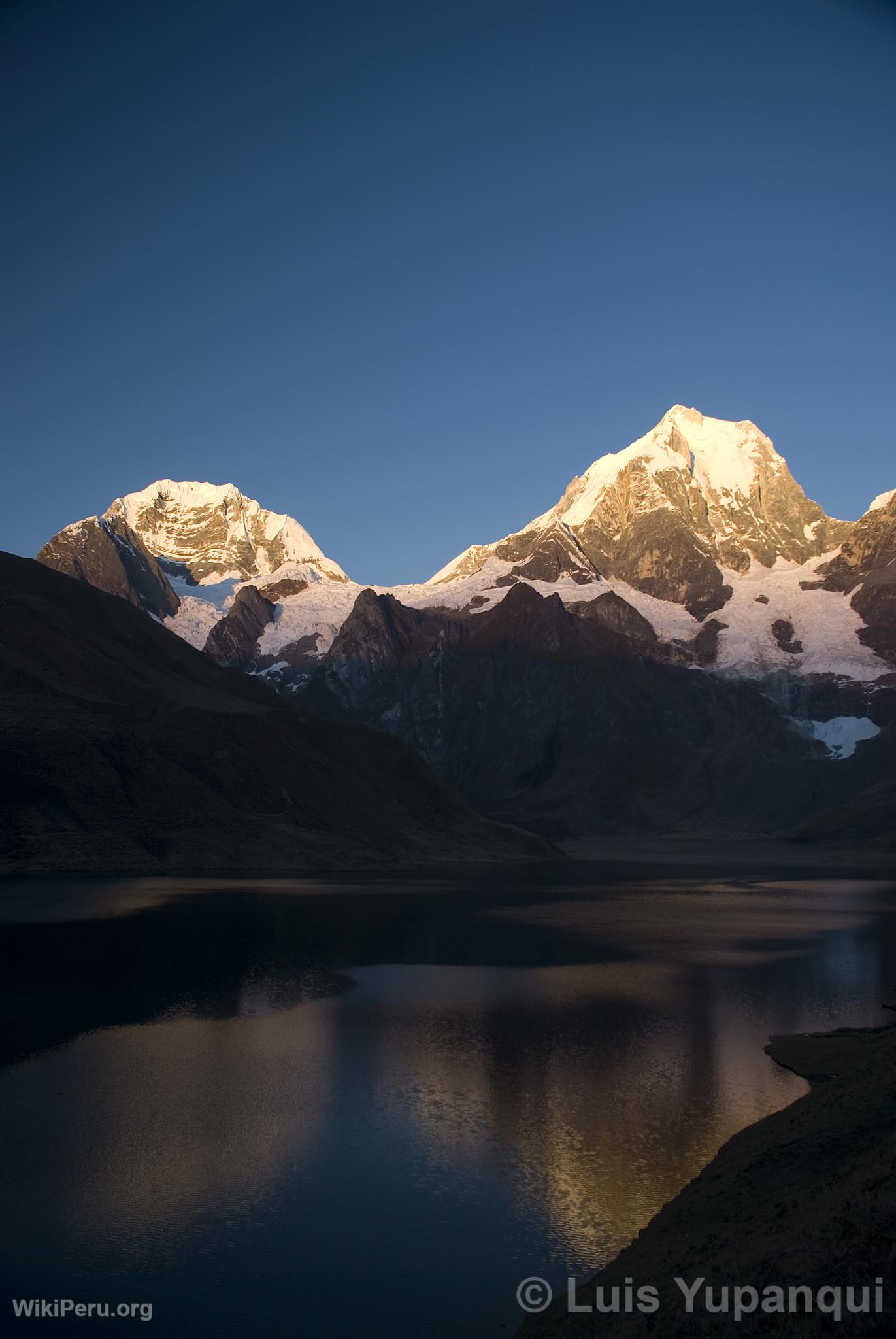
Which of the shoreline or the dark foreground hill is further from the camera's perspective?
the dark foreground hill

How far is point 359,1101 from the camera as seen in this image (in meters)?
45.2

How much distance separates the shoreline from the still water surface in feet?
7.69

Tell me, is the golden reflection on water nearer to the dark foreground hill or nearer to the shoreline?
the shoreline

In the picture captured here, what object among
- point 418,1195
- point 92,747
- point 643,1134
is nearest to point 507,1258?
point 418,1195

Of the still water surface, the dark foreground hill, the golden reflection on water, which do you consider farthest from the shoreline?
the dark foreground hill

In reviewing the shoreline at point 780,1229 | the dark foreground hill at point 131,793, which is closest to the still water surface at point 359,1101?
the shoreline at point 780,1229

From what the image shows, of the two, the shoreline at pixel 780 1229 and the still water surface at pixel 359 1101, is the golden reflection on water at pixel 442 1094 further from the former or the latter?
the shoreline at pixel 780 1229

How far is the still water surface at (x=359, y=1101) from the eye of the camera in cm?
2952

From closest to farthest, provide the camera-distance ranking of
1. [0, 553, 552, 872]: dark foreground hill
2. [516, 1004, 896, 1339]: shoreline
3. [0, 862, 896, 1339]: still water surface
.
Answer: [516, 1004, 896, 1339]: shoreline < [0, 862, 896, 1339]: still water surface < [0, 553, 552, 872]: dark foreground hill

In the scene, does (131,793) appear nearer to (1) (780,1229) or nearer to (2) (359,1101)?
(2) (359,1101)

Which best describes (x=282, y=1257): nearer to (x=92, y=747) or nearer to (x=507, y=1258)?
(x=507, y=1258)

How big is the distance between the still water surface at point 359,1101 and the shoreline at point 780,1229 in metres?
2.34

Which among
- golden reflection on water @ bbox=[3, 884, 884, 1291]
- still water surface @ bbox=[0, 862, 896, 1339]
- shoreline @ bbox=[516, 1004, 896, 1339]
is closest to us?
shoreline @ bbox=[516, 1004, 896, 1339]

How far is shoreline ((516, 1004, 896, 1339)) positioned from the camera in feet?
67.5
